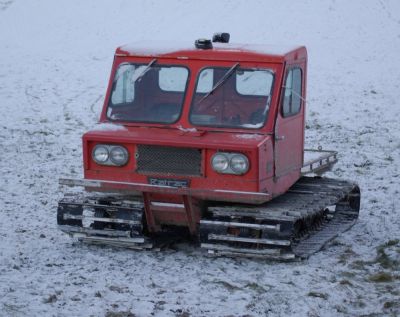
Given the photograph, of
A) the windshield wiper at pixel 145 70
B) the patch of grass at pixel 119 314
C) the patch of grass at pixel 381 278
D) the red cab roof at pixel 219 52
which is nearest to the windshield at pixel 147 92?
the windshield wiper at pixel 145 70

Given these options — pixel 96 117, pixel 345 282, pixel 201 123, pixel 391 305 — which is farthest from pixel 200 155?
pixel 96 117

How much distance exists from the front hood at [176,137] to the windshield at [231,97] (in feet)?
0.74

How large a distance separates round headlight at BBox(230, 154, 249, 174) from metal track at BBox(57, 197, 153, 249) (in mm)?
1227

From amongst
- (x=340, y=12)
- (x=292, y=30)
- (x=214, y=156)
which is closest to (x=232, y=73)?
(x=214, y=156)

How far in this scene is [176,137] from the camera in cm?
936

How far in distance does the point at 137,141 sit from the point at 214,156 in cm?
90

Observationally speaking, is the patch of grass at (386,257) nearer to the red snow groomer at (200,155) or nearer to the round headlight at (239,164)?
the red snow groomer at (200,155)

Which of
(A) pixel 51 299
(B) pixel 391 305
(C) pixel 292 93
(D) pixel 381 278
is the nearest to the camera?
(A) pixel 51 299

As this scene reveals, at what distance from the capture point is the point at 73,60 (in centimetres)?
2773

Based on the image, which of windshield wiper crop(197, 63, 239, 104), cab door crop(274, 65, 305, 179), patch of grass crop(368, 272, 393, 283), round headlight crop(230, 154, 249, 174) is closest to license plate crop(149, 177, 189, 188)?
round headlight crop(230, 154, 249, 174)

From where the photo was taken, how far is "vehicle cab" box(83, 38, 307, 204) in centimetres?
921

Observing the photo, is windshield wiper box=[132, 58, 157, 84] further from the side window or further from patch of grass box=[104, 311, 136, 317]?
patch of grass box=[104, 311, 136, 317]

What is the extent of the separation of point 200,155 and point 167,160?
15.3 inches

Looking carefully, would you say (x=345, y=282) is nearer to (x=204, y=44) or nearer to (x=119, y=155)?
(x=119, y=155)
